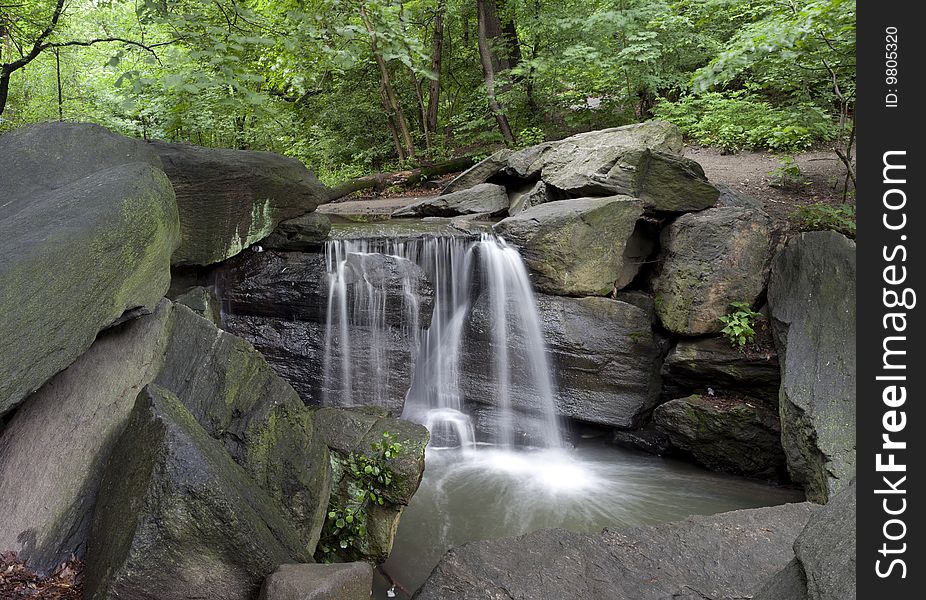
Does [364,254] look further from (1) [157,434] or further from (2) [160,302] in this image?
(1) [157,434]

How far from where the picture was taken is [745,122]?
11586 millimetres

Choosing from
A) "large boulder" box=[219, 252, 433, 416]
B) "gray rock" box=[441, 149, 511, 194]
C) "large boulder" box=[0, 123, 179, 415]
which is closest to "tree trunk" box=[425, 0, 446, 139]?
"gray rock" box=[441, 149, 511, 194]

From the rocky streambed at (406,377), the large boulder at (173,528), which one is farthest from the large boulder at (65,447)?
the large boulder at (173,528)

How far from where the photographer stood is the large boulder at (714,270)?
747cm

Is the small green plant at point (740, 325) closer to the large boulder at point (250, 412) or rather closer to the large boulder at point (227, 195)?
the large boulder at point (250, 412)

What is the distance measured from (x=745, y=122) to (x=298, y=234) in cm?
903

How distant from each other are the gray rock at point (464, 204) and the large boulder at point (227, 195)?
334 cm

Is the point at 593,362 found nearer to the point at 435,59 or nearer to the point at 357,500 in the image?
the point at 357,500

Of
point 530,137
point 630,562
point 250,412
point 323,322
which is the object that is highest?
point 530,137

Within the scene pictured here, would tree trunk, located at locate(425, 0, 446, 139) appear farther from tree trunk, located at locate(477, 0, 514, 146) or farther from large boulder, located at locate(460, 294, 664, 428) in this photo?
large boulder, located at locate(460, 294, 664, 428)

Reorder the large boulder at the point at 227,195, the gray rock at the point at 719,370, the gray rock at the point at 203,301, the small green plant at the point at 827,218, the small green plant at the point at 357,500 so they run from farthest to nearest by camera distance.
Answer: the small green plant at the point at 827,218, the gray rock at the point at 719,370, the gray rock at the point at 203,301, the large boulder at the point at 227,195, the small green plant at the point at 357,500

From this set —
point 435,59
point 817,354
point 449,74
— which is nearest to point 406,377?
point 817,354

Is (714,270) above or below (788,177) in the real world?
below

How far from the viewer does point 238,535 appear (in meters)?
2.95
